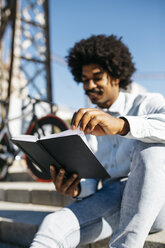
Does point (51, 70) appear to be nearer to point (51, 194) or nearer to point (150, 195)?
point (51, 194)

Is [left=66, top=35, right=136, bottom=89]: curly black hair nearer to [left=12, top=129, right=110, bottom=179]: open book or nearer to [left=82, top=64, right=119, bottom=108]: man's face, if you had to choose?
[left=82, top=64, right=119, bottom=108]: man's face

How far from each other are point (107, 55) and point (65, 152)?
1.11 metres

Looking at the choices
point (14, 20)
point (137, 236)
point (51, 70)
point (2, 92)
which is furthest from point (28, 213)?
point (2, 92)

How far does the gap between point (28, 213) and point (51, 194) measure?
0.32 meters

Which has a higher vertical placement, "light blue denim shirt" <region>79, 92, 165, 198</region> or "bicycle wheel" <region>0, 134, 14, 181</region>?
"light blue denim shirt" <region>79, 92, 165, 198</region>

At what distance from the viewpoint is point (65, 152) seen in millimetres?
1126

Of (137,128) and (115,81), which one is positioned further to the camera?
(115,81)

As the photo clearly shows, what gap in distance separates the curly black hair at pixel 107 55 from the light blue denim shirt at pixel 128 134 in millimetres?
401

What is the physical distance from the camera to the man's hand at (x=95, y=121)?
3.10ft

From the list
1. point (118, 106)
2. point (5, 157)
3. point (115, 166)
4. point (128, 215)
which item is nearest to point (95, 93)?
point (118, 106)

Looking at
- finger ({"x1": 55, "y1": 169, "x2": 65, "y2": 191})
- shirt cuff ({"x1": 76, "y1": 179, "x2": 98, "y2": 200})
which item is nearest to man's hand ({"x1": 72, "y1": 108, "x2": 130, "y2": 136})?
finger ({"x1": 55, "y1": 169, "x2": 65, "y2": 191})

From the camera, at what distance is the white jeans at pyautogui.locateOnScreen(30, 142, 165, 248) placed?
971 millimetres

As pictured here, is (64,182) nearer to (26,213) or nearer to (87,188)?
(87,188)

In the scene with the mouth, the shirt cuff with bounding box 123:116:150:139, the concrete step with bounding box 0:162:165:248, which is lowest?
the concrete step with bounding box 0:162:165:248
